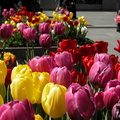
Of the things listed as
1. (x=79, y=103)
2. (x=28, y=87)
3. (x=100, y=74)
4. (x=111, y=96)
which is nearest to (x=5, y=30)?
(x=100, y=74)

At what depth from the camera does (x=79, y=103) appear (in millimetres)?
1213

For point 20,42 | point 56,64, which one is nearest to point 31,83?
point 56,64

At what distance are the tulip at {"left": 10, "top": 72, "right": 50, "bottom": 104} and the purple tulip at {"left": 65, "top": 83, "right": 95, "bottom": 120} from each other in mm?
240

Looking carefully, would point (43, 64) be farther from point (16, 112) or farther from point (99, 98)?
point (16, 112)

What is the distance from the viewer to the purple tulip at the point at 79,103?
1208 mm

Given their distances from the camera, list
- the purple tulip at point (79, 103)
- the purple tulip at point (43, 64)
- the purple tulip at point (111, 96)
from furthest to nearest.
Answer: the purple tulip at point (43, 64), the purple tulip at point (111, 96), the purple tulip at point (79, 103)

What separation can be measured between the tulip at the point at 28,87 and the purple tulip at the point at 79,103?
0.24 m

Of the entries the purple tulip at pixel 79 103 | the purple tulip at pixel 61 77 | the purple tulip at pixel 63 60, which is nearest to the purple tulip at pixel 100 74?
the purple tulip at pixel 61 77

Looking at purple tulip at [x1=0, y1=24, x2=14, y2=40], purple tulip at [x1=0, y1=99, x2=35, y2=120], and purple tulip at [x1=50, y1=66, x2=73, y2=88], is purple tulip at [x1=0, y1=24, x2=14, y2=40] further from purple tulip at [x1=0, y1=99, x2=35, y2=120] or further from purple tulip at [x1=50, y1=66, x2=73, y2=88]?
purple tulip at [x1=0, y1=99, x2=35, y2=120]

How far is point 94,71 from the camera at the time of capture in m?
1.68

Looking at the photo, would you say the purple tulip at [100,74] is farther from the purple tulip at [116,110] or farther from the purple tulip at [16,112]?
the purple tulip at [16,112]

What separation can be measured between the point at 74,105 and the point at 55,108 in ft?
0.38

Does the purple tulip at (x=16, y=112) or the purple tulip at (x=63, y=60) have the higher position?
the purple tulip at (x=16, y=112)

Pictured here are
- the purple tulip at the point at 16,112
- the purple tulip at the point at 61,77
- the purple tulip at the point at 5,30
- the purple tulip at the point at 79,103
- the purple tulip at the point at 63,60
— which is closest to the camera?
the purple tulip at the point at 16,112
